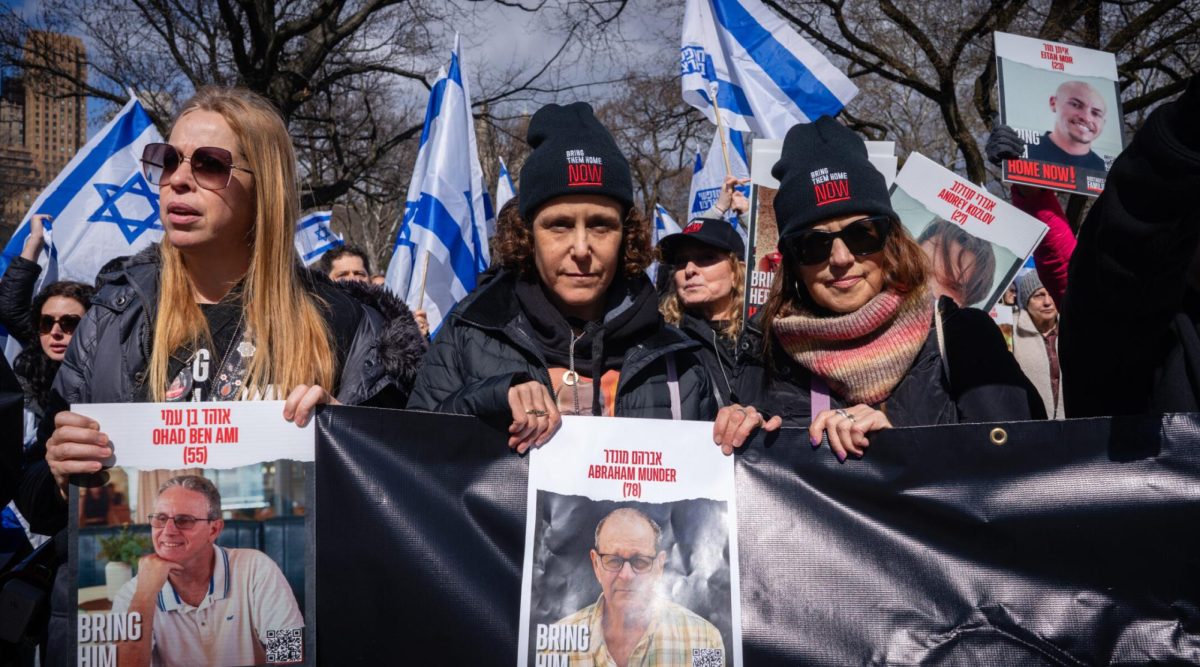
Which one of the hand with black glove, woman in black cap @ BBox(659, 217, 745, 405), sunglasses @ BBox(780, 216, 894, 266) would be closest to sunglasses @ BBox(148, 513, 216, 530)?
sunglasses @ BBox(780, 216, 894, 266)

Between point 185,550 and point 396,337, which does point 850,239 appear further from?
point 185,550

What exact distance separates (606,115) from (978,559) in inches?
1074

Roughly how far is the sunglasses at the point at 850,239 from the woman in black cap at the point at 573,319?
41cm

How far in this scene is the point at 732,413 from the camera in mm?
2350

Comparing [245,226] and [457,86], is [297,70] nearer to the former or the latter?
[457,86]

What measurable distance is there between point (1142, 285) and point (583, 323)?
4.51 feet

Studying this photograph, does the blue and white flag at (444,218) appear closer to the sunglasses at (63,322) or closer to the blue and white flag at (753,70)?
the blue and white flag at (753,70)

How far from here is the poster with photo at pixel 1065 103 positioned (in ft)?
15.2

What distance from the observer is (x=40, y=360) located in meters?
4.76

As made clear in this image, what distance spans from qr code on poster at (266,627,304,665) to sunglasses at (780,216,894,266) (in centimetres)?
160

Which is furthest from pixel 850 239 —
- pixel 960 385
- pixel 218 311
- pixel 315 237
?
pixel 315 237

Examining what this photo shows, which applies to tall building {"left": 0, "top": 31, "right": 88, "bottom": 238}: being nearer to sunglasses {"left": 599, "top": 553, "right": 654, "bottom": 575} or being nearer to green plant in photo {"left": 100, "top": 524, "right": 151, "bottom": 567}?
green plant in photo {"left": 100, "top": 524, "right": 151, "bottom": 567}

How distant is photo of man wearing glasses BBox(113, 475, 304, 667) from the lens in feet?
7.13

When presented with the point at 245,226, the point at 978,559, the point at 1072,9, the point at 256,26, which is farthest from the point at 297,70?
the point at 978,559
